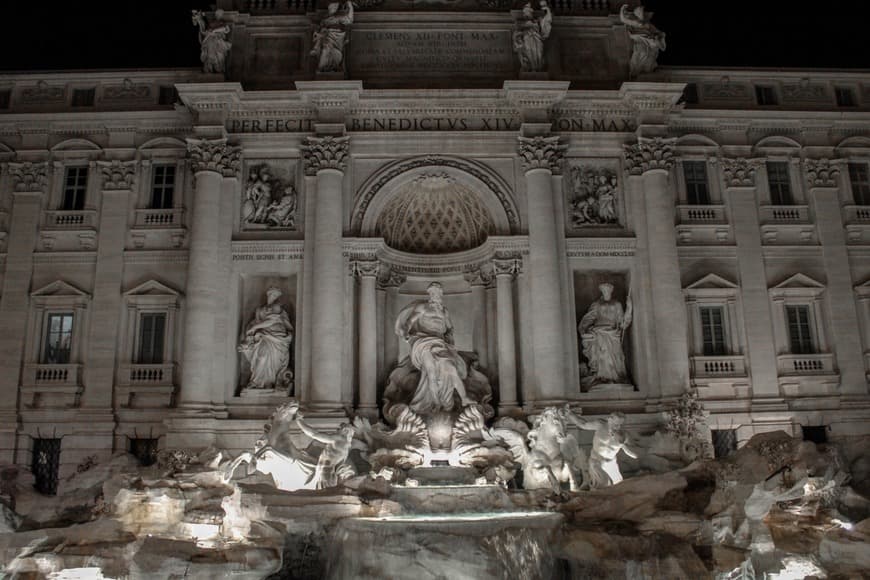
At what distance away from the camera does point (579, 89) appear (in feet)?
94.3

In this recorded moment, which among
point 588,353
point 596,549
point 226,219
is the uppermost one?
point 226,219

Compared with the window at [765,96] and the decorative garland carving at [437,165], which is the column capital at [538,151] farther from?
the window at [765,96]

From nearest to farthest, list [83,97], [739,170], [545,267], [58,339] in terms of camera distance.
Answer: [545,267] < [58,339] < [739,170] < [83,97]

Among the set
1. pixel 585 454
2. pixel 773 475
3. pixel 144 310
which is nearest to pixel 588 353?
pixel 585 454

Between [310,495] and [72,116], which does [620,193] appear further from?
[72,116]

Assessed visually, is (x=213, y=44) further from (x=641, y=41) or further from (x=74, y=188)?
(x=641, y=41)

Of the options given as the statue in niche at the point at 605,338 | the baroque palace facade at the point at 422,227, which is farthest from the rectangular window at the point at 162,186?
the statue in niche at the point at 605,338

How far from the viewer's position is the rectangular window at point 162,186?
2930 cm

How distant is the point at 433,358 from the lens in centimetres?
2533

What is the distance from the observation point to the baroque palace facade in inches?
1053

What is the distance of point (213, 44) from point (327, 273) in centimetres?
892

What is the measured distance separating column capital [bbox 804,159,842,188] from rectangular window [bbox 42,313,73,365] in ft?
85.4

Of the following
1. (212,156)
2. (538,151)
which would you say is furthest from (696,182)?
(212,156)

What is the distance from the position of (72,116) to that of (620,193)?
62.7 feet
